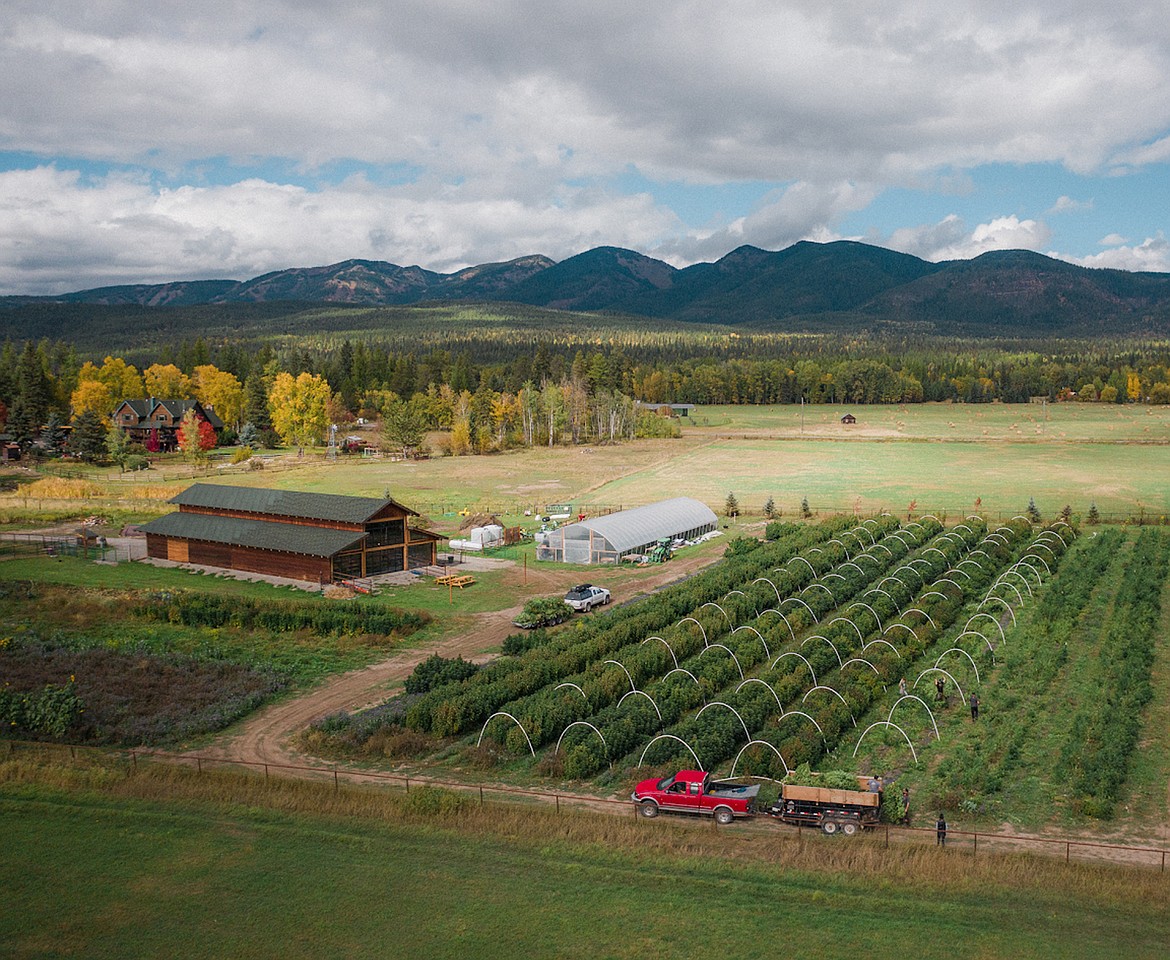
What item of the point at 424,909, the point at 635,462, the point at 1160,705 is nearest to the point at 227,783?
the point at 424,909

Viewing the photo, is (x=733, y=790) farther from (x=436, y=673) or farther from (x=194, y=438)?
(x=194, y=438)

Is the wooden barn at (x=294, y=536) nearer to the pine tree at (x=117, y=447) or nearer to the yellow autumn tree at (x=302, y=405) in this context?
the pine tree at (x=117, y=447)

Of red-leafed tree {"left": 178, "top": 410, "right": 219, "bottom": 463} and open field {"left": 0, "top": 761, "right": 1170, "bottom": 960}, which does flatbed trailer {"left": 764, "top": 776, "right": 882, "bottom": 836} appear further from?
red-leafed tree {"left": 178, "top": 410, "right": 219, "bottom": 463}

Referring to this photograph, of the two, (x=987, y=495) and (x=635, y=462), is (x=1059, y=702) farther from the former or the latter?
(x=635, y=462)

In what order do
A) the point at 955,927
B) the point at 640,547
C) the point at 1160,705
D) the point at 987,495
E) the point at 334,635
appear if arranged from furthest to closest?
the point at 987,495 → the point at 640,547 → the point at 334,635 → the point at 1160,705 → the point at 955,927

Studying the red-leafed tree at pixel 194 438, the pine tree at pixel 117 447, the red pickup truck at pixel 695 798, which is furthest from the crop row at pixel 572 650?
the pine tree at pixel 117 447

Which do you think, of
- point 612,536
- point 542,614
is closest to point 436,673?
point 542,614
